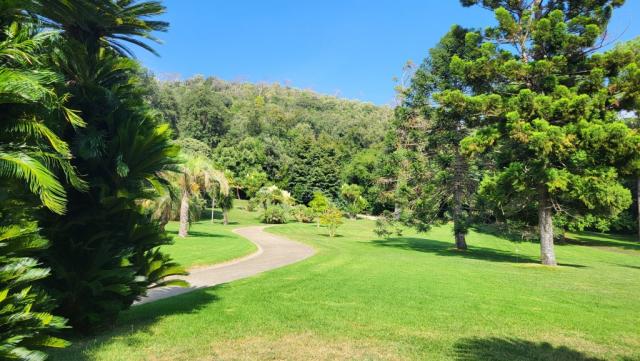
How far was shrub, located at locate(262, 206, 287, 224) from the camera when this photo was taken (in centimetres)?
4784

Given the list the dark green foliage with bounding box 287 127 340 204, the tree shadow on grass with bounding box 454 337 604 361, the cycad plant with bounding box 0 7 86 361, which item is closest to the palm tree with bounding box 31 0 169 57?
the cycad plant with bounding box 0 7 86 361

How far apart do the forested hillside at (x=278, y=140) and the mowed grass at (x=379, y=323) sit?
4214 cm

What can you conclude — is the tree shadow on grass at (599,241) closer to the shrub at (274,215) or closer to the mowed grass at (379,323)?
the shrub at (274,215)

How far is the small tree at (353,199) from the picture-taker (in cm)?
6200

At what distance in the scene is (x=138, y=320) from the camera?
7.11 metres

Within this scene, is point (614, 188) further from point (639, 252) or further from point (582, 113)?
point (639, 252)

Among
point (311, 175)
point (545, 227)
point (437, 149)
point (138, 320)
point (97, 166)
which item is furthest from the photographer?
point (311, 175)

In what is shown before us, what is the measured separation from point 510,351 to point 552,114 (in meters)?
13.5

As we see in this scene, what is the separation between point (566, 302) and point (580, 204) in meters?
10.3

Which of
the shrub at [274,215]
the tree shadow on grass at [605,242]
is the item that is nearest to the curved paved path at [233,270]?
the shrub at [274,215]

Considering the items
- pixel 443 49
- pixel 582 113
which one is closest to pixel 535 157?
pixel 582 113

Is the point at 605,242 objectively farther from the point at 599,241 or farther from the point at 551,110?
the point at 551,110

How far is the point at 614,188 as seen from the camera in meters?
15.8

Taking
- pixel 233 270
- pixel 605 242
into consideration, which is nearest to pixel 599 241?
pixel 605 242
